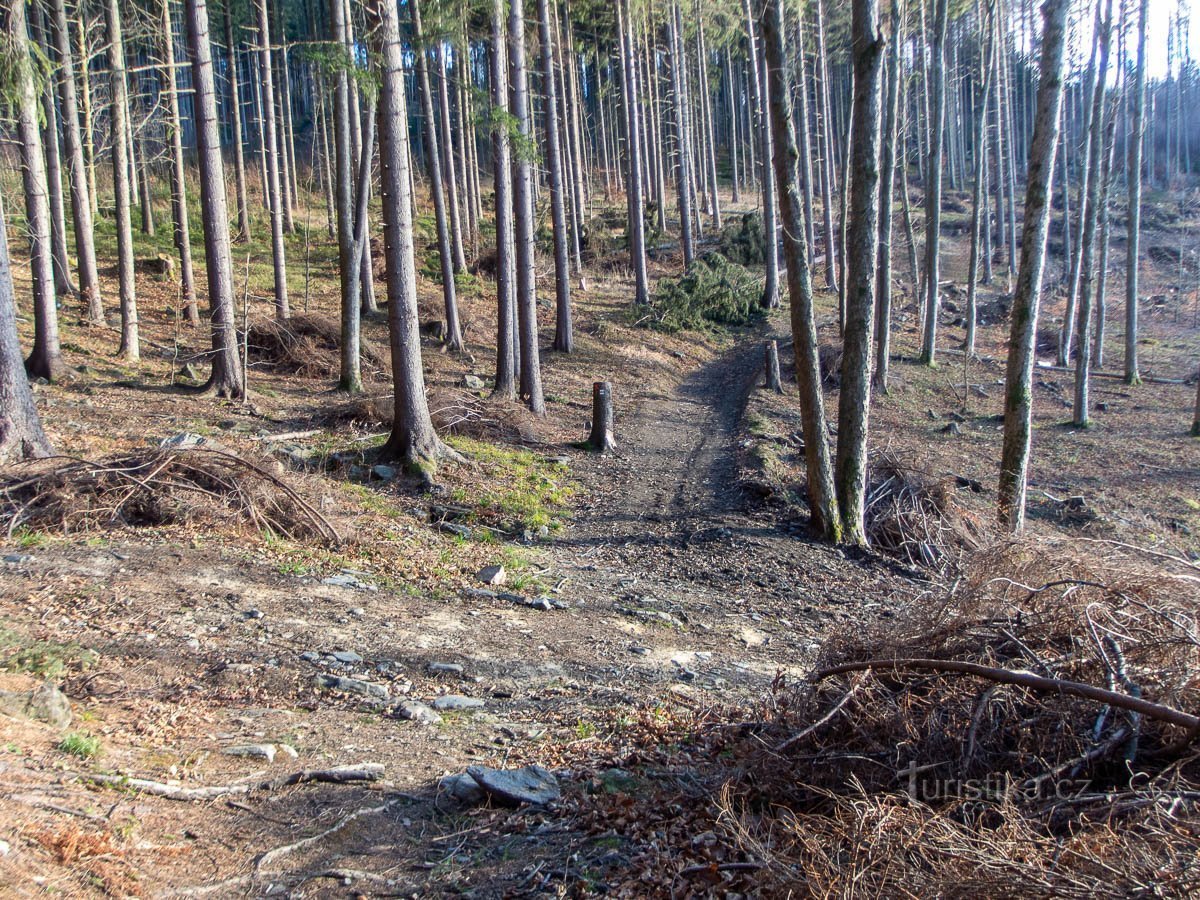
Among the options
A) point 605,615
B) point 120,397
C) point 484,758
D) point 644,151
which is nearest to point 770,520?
point 605,615

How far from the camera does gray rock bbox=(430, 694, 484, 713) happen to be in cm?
581

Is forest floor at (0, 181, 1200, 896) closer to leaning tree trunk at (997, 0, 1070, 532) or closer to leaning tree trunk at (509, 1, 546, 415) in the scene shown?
leaning tree trunk at (997, 0, 1070, 532)

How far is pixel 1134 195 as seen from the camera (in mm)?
22266

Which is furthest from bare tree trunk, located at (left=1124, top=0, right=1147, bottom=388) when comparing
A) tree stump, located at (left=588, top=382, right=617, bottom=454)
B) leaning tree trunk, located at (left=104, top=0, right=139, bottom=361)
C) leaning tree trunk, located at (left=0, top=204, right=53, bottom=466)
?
leaning tree trunk, located at (left=0, top=204, right=53, bottom=466)

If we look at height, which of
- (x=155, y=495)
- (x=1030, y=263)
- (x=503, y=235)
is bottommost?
(x=155, y=495)

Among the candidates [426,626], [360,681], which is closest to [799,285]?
[426,626]

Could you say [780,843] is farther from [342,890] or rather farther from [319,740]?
[319,740]

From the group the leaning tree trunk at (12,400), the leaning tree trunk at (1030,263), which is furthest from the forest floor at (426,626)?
the leaning tree trunk at (12,400)

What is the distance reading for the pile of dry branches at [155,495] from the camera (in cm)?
786

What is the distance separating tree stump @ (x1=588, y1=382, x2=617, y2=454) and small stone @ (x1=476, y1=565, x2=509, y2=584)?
5.99 metres

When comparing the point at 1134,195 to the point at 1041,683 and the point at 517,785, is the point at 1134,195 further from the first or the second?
the point at 517,785

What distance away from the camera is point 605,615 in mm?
8180

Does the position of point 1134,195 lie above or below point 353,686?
above

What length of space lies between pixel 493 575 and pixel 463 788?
4220mm
